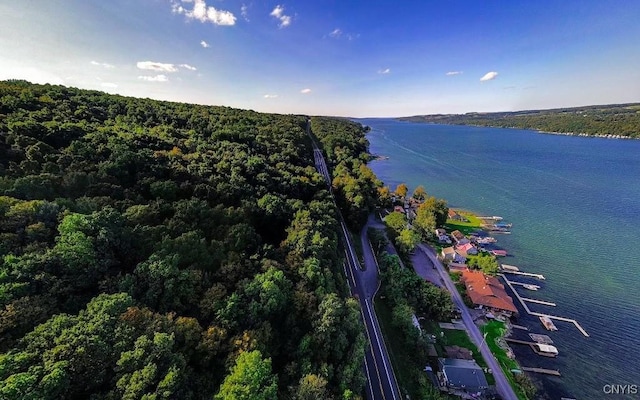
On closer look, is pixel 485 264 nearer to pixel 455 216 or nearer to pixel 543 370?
pixel 543 370

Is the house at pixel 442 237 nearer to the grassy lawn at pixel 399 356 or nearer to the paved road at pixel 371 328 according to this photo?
the paved road at pixel 371 328

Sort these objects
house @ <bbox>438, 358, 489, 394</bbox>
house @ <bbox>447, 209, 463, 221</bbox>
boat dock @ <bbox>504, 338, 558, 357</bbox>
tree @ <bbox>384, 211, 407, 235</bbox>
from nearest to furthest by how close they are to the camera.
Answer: house @ <bbox>438, 358, 489, 394</bbox> → boat dock @ <bbox>504, 338, 558, 357</bbox> → tree @ <bbox>384, 211, 407, 235</bbox> → house @ <bbox>447, 209, 463, 221</bbox>

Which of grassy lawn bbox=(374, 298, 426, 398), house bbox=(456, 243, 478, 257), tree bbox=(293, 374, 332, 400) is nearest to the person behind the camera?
tree bbox=(293, 374, 332, 400)

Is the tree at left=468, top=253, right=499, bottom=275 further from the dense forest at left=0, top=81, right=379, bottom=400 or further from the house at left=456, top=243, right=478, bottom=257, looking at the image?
the dense forest at left=0, top=81, right=379, bottom=400

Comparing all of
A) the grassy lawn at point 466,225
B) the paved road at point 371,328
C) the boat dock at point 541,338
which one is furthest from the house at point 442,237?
the boat dock at point 541,338

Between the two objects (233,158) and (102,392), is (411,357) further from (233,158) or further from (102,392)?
(233,158)

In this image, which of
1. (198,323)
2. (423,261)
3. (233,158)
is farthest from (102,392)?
(423,261)

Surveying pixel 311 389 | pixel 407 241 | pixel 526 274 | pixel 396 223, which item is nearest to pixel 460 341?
pixel 407 241

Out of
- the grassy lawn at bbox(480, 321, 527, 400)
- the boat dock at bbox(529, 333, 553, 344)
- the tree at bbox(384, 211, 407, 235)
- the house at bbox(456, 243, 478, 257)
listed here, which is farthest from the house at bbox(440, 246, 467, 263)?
the boat dock at bbox(529, 333, 553, 344)
